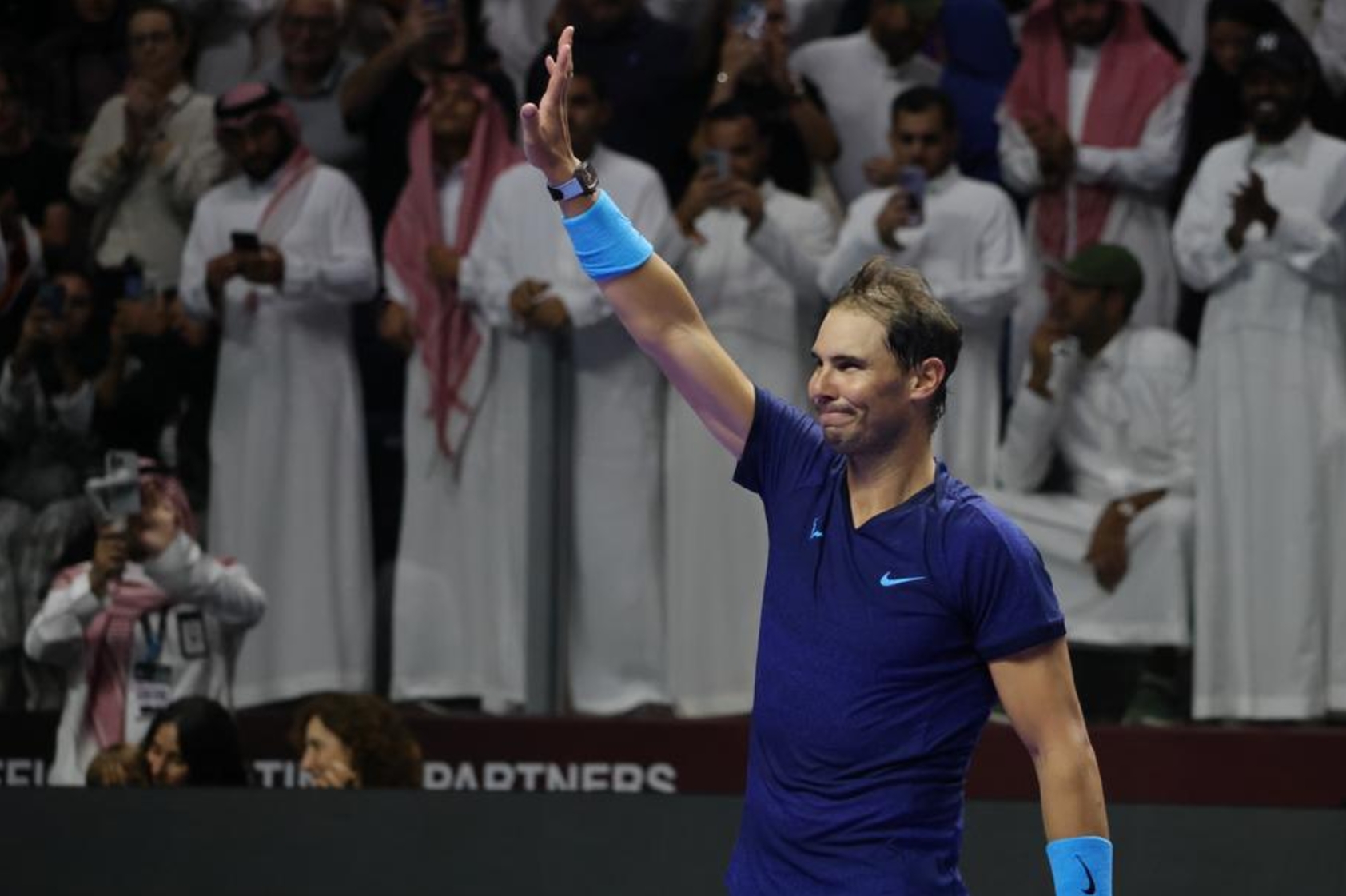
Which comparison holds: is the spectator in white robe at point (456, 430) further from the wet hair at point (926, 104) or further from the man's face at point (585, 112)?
the wet hair at point (926, 104)

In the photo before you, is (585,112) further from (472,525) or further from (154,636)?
(154,636)

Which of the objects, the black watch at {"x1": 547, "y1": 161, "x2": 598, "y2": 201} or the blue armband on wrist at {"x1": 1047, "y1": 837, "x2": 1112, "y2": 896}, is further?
the black watch at {"x1": 547, "y1": 161, "x2": 598, "y2": 201}

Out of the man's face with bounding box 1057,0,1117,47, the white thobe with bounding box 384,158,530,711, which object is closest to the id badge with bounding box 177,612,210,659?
the white thobe with bounding box 384,158,530,711

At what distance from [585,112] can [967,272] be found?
4.09 feet

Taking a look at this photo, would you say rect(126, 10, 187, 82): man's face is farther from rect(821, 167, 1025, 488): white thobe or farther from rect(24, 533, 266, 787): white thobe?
rect(821, 167, 1025, 488): white thobe

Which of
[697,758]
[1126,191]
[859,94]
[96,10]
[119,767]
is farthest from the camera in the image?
[96,10]

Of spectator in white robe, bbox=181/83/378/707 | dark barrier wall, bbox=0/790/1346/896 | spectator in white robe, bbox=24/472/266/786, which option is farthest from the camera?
spectator in white robe, bbox=181/83/378/707

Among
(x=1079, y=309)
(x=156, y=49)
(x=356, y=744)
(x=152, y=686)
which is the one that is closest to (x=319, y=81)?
(x=156, y=49)

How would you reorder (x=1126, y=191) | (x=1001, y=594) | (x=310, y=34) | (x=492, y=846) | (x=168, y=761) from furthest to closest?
(x=310, y=34), (x=1126, y=191), (x=168, y=761), (x=492, y=846), (x=1001, y=594)

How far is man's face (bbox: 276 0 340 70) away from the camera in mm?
7559

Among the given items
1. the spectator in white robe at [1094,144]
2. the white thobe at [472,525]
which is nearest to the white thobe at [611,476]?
the white thobe at [472,525]

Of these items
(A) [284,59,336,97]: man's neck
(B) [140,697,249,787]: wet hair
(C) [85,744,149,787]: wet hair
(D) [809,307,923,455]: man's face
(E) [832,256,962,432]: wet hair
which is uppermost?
(A) [284,59,336,97]: man's neck

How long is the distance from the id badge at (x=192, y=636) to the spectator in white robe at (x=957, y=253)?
206 centimetres

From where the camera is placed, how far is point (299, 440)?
24.0 feet
